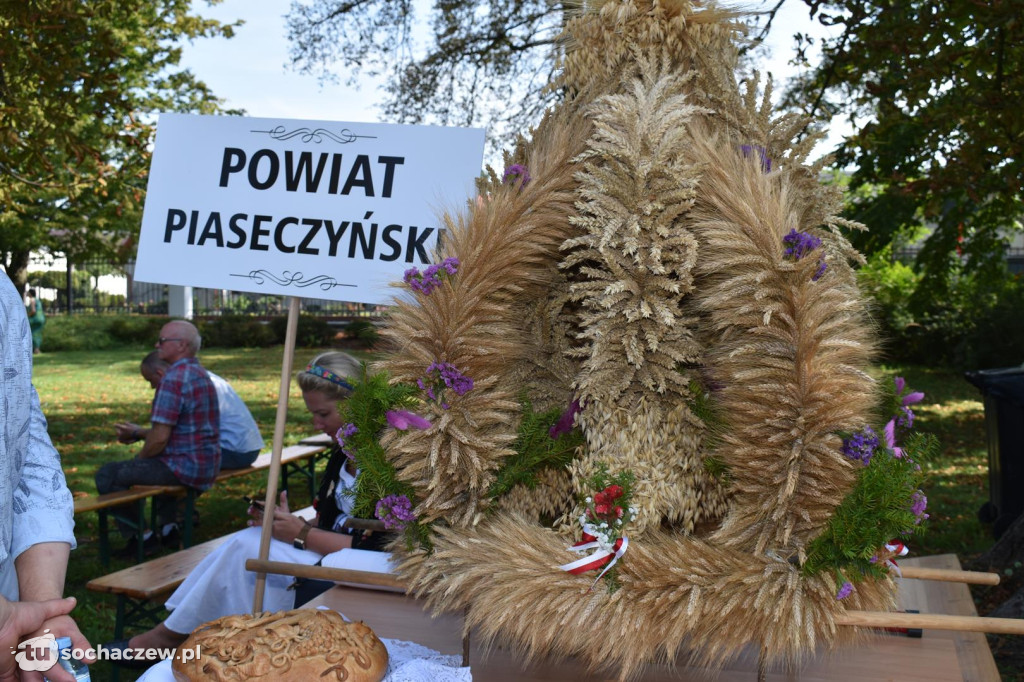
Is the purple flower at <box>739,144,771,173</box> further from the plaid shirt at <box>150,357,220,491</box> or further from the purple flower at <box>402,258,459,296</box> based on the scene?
the plaid shirt at <box>150,357,220,491</box>

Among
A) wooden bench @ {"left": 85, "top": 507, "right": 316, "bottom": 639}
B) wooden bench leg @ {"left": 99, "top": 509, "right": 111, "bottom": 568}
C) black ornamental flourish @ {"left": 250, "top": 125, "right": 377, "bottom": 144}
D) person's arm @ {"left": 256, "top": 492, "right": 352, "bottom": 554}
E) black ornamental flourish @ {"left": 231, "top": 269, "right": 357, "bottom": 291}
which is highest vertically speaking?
black ornamental flourish @ {"left": 250, "top": 125, "right": 377, "bottom": 144}

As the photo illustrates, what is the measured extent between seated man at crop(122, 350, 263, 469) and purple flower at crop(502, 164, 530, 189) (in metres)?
4.47

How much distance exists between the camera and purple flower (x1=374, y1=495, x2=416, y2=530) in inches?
76.5

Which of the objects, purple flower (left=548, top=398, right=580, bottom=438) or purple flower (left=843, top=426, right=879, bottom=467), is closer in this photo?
purple flower (left=843, top=426, right=879, bottom=467)

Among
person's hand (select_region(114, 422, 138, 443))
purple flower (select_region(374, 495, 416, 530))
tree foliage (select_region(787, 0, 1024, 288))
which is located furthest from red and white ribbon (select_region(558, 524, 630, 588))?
person's hand (select_region(114, 422, 138, 443))

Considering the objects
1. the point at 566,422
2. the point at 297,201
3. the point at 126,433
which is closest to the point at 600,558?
the point at 566,422

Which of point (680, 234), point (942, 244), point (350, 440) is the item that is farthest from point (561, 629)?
point (942, 244)

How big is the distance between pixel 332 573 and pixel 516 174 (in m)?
1.15

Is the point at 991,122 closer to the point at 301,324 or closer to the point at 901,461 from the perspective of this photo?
the point at 901,461

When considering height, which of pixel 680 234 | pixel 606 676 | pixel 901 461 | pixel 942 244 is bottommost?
pixel 606 676

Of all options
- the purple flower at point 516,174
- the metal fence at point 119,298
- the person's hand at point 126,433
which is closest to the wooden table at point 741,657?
the purple flower at point 516,174

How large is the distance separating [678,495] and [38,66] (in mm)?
4813

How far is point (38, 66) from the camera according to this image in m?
4.91

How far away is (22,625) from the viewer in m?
1.45
